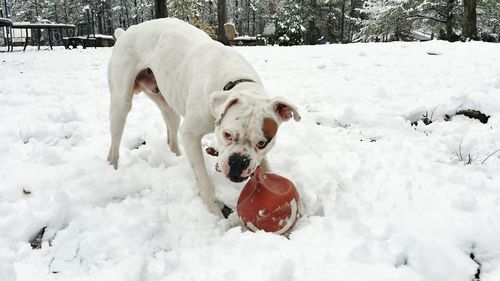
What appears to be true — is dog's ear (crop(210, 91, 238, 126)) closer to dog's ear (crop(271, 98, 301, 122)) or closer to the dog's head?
the dog's head

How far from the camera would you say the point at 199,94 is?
3.26m

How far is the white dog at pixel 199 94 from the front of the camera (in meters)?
2.71

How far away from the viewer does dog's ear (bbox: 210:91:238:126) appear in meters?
2.71

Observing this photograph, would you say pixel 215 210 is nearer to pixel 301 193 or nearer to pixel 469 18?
pixel 301 193

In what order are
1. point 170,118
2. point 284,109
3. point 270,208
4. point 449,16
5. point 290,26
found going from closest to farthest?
1. point 270,208
2. point 284,109
3. point 170,118
4. point 449,16
5. point 290,26

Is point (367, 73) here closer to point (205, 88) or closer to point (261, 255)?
point (205, 88)

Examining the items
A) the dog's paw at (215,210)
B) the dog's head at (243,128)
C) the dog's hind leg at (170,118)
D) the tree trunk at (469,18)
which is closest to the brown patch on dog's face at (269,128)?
the dog's head at (243,128)

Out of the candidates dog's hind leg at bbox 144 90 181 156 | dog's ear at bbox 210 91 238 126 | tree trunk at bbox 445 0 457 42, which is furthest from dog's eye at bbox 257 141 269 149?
tree trunk at bbox 445 0 457 42

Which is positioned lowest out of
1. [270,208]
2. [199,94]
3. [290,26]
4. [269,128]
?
[270,208]

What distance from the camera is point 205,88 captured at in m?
3.23

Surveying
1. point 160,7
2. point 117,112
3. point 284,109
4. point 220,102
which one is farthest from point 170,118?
point 160,7

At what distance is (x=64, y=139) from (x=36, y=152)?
54 cm

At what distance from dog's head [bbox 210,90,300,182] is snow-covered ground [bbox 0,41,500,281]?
0.40m

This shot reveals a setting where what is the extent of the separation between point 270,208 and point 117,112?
2.07 metres
